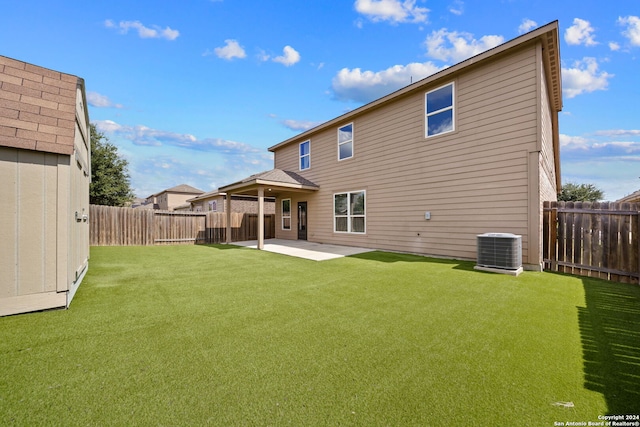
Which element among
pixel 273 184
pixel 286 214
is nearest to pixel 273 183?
pixel 273 184

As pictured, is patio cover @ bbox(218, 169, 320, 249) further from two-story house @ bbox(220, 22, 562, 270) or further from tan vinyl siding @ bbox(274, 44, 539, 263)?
tan vinyl siding @ bbox(274, 44, 539, 263)

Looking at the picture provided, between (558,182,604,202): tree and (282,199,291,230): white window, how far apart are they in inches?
1115

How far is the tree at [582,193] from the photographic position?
2662 cm

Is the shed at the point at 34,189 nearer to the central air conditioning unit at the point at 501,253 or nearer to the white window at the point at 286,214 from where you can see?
the central air conditioning unit at the point at 501,253

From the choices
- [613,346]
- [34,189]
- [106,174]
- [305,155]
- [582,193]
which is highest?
[106,174]

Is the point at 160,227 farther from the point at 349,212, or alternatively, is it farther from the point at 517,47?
the point at 517,47

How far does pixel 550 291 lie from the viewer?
4617 millimetres

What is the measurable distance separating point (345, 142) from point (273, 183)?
348 centimetres

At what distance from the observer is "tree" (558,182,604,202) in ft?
87.4

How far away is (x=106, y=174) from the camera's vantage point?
20609 millimetres

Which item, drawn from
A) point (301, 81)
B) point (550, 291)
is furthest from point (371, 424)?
point (301, 81)

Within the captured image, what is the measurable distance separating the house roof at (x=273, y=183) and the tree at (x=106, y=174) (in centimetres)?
1415

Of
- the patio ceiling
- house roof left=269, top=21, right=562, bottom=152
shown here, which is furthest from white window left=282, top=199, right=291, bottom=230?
house roof left=269, top=21, right=562, bottom=152

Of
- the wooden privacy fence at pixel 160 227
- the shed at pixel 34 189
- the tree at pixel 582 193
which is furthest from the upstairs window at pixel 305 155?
the tree at pixel 582 193
